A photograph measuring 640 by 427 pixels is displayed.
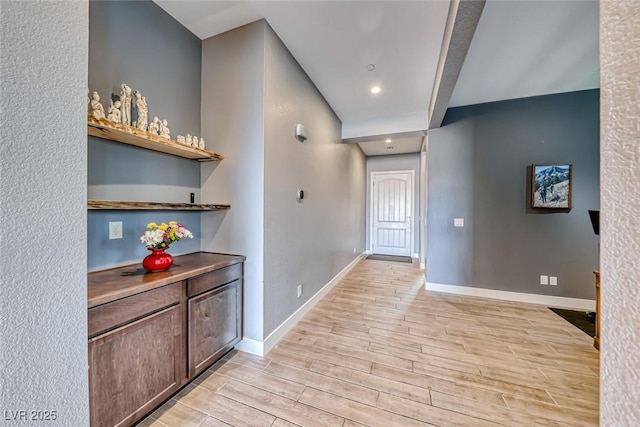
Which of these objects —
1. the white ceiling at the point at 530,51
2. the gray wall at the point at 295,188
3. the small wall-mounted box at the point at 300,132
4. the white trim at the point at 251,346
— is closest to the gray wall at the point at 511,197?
the white ceiling at the point at 530,51

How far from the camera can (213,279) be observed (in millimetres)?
1812

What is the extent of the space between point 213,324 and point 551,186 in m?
4.10

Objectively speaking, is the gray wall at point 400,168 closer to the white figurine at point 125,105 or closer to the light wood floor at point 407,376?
the light wood floor at point 407,376

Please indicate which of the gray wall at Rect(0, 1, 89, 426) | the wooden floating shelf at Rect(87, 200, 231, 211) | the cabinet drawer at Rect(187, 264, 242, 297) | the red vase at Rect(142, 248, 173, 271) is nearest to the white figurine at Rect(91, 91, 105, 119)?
the wooden floating shelf at Rect(87, 200, 231, 211)

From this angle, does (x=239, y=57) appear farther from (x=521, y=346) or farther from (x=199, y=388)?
(x=521, y=346)

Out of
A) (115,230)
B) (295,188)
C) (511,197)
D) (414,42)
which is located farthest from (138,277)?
(511,197)

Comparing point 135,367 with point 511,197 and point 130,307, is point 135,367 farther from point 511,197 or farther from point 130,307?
point 511,197

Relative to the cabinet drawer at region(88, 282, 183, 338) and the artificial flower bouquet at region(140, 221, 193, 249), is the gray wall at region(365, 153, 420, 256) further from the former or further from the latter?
the cabinet drawer at region(88, 282, 183, 338)

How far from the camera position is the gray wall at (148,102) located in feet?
5.12

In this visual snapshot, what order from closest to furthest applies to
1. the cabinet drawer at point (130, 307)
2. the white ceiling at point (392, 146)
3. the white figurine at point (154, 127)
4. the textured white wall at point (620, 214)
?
the textured white wall at point (620, 214) → the cabinet drawer at point (130, 307) → the white figurine at point (154, 127) → the white ceiling at point (392, 146)

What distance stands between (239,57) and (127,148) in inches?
45.9

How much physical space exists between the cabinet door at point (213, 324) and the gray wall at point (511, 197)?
287cm

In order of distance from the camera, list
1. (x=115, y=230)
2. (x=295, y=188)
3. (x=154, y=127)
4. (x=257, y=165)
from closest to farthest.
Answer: (x=115, y=230)
(x=154, y=127)
(x=257, y=165)
(x=295, y=188)

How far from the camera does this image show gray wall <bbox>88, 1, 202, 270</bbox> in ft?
5.12
